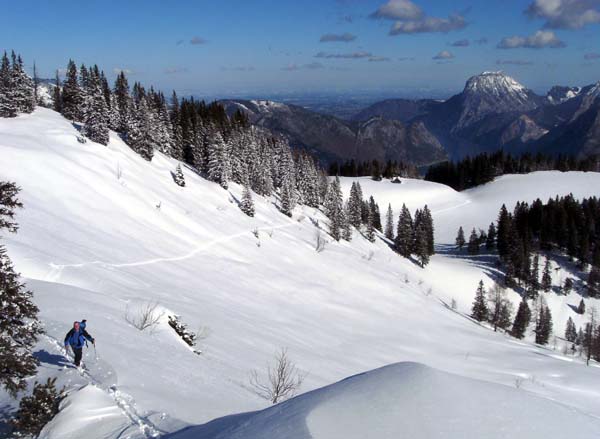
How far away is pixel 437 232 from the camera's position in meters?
114

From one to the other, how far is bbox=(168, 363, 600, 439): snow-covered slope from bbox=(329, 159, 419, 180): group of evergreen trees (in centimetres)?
13971

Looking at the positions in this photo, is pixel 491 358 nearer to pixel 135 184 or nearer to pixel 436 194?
pixel 135 184

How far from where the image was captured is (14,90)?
52844mm

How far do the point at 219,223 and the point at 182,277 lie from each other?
66.2 feet

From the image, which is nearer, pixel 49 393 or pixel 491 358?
pixel 49 393

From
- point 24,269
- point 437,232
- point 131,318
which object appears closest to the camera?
point 131,318

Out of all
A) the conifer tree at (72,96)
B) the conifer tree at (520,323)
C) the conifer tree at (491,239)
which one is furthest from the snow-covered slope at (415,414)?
the conifer tree at (491,239)

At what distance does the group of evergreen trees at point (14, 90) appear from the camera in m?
51.9

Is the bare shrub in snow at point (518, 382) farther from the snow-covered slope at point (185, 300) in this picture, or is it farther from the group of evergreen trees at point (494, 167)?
the group of evergreen trees at point (494, 167)

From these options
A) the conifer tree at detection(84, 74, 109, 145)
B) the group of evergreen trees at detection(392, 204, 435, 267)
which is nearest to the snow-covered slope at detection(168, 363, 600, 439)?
the conifer tree at detection(84, 74, 109, 145)

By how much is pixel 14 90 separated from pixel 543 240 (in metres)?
99.9

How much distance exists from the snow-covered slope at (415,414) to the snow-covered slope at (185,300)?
0.72 m

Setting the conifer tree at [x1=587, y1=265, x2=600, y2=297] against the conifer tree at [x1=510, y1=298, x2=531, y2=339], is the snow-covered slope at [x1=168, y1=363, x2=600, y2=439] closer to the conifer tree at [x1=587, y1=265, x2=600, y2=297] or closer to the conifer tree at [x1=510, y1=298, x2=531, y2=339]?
the conifer tree at [x1=510, y1=298, x2=531, y2=339]

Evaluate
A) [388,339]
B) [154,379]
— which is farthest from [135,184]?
[154,379]
